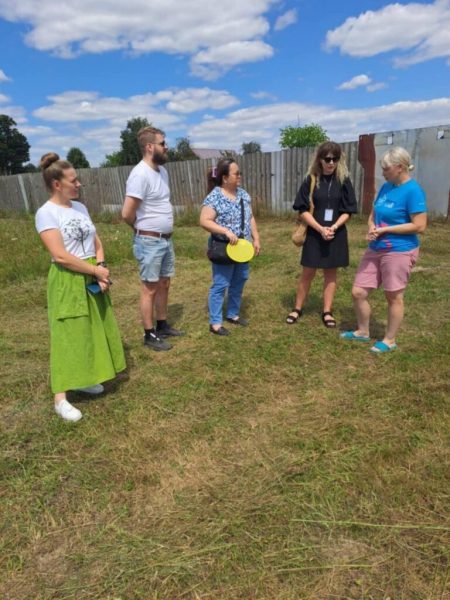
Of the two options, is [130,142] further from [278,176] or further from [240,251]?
[240,251]

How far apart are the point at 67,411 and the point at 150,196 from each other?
1.81m

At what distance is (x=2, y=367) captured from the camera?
3725 mm

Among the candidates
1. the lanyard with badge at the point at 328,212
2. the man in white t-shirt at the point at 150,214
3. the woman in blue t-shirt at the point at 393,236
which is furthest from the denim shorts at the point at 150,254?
the woman in blue t-shirt at the point at 393,236

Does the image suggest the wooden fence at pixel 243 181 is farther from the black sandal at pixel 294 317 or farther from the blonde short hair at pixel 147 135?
the blonde short hair at pixel 147 135

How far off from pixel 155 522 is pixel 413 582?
1146 millimetres

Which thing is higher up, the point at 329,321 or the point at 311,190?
the point at 311,190

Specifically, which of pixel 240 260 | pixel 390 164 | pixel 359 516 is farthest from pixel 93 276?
pixel 390 164

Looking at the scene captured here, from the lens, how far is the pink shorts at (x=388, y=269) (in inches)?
133

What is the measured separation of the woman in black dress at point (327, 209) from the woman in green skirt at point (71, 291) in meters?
2.09

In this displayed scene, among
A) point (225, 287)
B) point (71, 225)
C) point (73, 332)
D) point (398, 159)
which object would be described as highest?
point (398, 159)

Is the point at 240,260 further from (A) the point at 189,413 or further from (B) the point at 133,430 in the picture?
(B) the point at 133,430

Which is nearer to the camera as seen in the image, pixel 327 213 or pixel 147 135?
pixel 147 135

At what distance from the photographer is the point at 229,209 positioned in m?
3.95

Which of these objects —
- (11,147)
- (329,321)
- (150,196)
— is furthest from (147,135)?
Result: (11,147)
